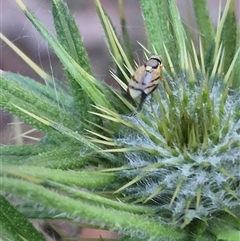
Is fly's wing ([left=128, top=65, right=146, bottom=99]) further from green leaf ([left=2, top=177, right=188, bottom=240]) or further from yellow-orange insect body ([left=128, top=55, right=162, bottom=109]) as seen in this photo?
green leaf ([left=2, top=177, right=188, bottom=240])

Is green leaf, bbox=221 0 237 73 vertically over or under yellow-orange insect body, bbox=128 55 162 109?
over

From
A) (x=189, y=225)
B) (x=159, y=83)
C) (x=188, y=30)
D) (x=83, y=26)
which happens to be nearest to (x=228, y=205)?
(x=189, y=225)

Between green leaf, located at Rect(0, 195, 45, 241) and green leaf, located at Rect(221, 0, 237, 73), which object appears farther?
green leaf, located at Rect(221, 0, 237, 73)

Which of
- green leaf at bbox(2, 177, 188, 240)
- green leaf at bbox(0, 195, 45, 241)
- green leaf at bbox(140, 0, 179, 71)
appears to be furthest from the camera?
green leaf at bbox(140, 0, 179, 71)

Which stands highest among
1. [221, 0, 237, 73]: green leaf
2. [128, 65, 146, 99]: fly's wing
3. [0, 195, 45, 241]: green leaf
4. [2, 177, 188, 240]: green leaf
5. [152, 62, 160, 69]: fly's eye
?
[221, 0, 237, 73]: green leaf

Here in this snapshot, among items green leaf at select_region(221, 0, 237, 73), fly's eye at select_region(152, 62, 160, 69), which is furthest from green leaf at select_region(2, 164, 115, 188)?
green leaf at select_region(221, 0, 237, 73)

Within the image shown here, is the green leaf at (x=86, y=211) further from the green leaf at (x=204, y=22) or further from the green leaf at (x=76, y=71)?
the green leaf at (x=204, y=22)

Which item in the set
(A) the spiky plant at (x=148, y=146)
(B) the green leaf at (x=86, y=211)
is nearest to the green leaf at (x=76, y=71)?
(A) the spiky plant at (x=148, y=146)
